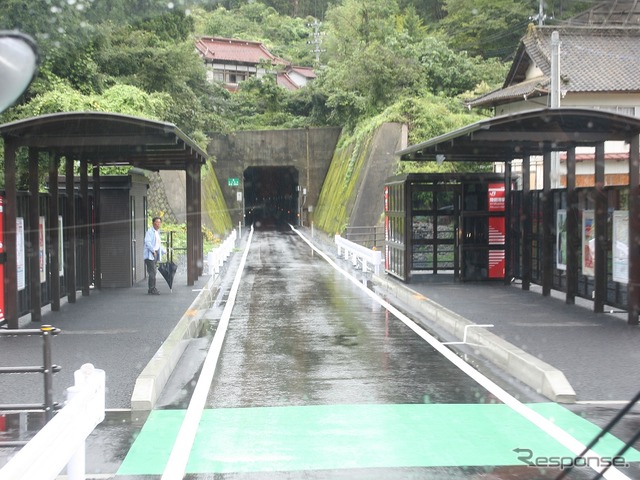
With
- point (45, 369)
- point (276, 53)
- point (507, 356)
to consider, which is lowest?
point (507, 356)

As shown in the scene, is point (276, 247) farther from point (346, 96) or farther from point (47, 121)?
point (47, 121)

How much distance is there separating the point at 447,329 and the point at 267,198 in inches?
2693

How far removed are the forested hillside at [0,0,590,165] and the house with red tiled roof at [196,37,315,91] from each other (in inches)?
130

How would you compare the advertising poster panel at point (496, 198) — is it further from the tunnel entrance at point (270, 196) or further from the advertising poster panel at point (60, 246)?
the tunnel entrance at point (270, 196)

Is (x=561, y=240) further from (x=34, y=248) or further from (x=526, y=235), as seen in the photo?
(x=34, y=248)

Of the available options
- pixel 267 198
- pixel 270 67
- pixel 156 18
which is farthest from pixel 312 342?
pixel 267 198

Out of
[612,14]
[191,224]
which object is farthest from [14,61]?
[612,14]

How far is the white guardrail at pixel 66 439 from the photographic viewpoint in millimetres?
4047

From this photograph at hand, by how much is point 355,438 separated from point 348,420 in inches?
22.5

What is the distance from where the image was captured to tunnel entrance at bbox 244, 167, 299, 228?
73188 mm

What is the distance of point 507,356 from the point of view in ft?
31.6

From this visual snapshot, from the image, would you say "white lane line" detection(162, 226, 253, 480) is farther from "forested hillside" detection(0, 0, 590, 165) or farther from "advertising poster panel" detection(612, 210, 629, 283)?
"advertising poster panel" detection(612, 210, 629, 283)

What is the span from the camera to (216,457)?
20.8 ft

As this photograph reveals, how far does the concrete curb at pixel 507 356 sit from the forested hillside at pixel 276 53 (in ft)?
19.3
